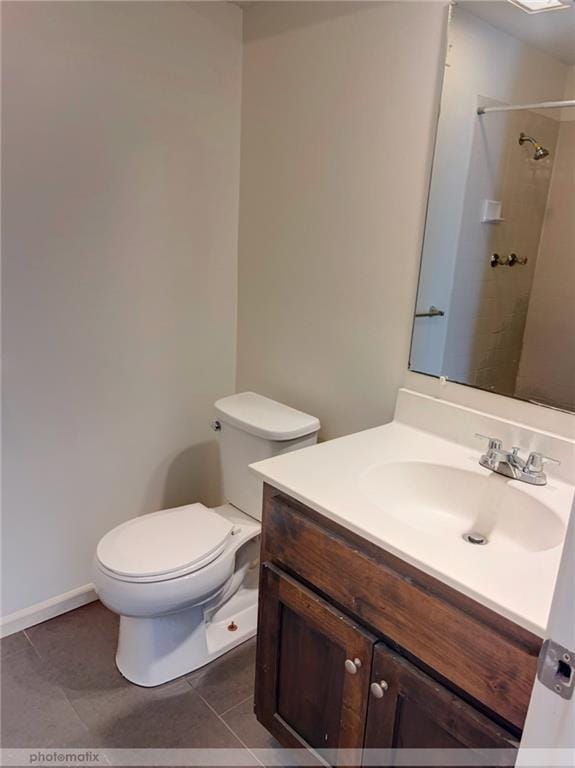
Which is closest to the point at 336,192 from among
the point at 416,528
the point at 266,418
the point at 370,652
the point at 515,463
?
the point at 266,418

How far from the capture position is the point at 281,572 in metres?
1.31

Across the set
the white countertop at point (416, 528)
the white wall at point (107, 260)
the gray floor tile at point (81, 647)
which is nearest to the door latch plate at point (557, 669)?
the white countertop at point (416, 528)

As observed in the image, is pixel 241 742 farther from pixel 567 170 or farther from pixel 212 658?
pixel 567 170

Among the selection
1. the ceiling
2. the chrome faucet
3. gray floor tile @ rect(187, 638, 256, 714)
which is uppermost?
the ceiling

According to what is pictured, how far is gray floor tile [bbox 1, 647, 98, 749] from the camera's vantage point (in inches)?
59.7

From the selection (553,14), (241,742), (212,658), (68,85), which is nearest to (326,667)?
(241,742)

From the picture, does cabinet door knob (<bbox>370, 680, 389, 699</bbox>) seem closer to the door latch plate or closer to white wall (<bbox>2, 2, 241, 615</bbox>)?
the door latch plate

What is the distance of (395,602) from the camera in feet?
3.44

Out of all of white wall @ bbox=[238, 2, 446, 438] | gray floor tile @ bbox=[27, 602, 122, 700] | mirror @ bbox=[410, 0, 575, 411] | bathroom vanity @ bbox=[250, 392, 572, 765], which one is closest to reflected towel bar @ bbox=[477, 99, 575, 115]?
mirror @ bbox=[410, 0, 575, 411]

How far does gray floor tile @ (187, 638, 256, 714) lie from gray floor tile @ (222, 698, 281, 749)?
0.03 metres

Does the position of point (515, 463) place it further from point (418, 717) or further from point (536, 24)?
point (536, 24)

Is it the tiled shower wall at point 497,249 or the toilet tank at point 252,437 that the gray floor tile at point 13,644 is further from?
the tiled shower wall at point 497,249

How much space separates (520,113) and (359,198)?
491mm

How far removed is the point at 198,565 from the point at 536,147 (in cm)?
141
